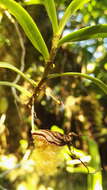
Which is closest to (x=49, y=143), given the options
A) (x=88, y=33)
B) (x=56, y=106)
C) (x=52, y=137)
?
(x=52, y=137)

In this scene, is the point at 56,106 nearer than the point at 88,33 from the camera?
No

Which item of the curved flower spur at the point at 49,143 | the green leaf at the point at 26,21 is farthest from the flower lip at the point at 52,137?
the green leaf at the point at 26,21

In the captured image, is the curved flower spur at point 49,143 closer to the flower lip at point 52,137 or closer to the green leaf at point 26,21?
the flower lip at point 52,137

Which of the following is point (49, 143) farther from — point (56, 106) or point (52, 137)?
point (56, 106)

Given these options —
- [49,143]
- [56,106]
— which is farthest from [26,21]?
[56,106]

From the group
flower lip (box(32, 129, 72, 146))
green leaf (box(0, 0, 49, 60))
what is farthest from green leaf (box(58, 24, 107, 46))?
flower lip (box(32, 129, 72, 146))

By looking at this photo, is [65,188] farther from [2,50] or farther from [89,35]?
[89,35]

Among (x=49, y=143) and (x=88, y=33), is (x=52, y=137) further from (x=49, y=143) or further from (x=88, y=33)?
(x=88, y=33)

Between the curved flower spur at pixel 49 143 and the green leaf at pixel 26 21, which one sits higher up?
the green leaf at pixel 26 21

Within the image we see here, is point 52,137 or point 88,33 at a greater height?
point 88,33

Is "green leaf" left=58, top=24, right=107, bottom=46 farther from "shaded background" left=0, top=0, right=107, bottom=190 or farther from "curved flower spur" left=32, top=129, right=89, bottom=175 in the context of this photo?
"shaded background" left=0, top=0, right=107, bottom=190

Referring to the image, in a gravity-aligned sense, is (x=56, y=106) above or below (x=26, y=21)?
below

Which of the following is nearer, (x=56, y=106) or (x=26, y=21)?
(x=26, y=21)
